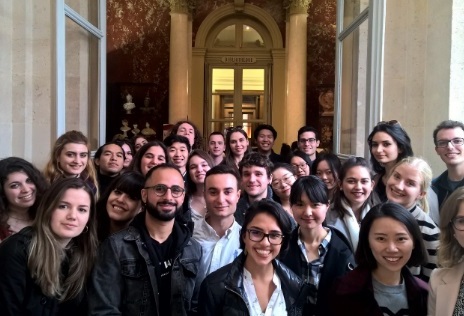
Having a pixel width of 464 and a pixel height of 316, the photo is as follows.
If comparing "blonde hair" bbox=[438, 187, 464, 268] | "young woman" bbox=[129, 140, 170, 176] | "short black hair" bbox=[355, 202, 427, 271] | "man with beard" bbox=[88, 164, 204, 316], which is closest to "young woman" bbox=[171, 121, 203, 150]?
"young woman" bbox=[129, 140, 170, 176]

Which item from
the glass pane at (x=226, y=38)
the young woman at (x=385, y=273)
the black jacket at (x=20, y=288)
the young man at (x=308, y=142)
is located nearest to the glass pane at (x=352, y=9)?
the young man at (x=308, y=142)

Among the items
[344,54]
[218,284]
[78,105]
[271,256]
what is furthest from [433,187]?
[78,105]

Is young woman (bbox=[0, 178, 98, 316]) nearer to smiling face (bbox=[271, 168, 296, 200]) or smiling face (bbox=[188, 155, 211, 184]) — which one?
smiling face (bbox=[188, 155, 211, 184])

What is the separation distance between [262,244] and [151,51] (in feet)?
32.3

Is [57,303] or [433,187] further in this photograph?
[433,187]

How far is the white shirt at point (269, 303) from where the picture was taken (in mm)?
2000

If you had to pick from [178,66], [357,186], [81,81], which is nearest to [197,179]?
[357,186]

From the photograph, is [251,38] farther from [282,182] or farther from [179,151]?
[282,182]

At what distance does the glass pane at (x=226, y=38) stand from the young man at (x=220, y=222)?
9258 mm

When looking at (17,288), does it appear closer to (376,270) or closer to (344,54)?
(376,270)

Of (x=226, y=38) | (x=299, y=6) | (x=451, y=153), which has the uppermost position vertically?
(x=299, y=6)

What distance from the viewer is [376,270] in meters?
2.01

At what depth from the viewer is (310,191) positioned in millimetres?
2334

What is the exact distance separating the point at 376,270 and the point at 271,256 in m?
0.48
